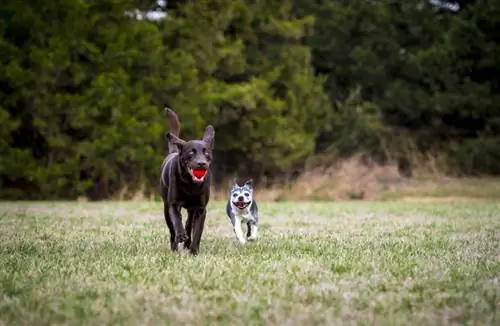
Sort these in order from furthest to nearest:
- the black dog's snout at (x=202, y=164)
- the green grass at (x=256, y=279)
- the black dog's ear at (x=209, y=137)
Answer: the black dog's ear at (x=209, y=137), the black dog's snout at (x=202, y=164), the green grass at (x=256, y=279)

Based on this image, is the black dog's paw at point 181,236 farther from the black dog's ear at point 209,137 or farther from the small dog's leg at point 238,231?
the small dog's leg at point 238,231

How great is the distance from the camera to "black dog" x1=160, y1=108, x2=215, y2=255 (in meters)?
7.35

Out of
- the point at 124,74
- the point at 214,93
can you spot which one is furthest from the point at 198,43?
the point at 124,74

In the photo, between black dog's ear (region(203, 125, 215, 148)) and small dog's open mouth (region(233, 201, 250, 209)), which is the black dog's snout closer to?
black dog's ear (region(203, 125, 215, 148))

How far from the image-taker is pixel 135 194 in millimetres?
24359

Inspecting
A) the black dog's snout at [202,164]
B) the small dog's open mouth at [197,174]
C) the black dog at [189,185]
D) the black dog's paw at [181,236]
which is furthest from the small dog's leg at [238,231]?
the black dog's snout at [202,164]

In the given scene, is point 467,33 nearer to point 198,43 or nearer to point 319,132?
point 319,132

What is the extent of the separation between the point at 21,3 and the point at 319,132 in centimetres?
1519

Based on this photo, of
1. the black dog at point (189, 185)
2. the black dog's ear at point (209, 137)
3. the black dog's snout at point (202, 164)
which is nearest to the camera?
the black dog's snout at point (202, 164)

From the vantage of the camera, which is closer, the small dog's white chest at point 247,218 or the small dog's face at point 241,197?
the small dog's face at point 241,197

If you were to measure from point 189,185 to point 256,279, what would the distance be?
2236 millimetres

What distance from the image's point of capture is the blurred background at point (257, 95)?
2425 centimetres

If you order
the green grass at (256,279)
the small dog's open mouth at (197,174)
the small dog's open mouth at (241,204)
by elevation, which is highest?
the small dog's open mouth at (197,174)

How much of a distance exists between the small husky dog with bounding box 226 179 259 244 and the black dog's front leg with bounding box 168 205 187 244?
1207 millimetres
